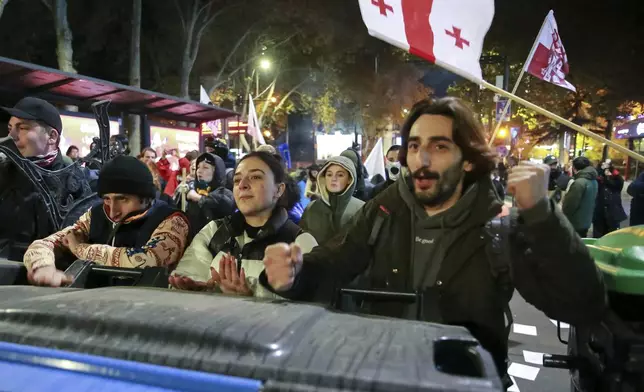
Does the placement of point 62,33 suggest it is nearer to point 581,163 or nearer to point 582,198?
point 581,163

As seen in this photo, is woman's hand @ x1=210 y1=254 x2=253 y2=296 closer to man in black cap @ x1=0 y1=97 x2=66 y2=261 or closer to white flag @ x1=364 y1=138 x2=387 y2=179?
man in black cap @ x1=0 y1=97 x2=66 y2=261

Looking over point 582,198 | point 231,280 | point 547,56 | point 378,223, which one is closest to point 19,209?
point 231,280

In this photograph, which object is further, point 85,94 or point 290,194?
point 85,94

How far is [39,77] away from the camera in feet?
34.5

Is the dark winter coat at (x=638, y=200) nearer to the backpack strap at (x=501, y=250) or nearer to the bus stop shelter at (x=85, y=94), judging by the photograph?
the backpack strap at (x=501, y=250)

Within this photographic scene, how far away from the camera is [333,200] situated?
5070mm

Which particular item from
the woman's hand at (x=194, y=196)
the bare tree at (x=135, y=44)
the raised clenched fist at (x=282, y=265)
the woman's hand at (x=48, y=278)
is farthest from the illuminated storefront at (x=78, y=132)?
the raised clenched fist at (x=282, y=265)

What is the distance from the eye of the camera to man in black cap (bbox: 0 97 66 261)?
3.32 metres

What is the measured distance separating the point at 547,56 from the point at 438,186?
408cm

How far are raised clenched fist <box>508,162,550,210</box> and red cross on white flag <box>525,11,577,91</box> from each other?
3.77 m

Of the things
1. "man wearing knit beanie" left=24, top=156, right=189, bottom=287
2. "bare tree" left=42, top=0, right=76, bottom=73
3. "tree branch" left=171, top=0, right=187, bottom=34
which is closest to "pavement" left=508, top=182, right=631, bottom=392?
"man wearing knit beanie" left=24, top=156, right=189, bottom=287

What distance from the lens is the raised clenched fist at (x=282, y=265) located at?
1.77m

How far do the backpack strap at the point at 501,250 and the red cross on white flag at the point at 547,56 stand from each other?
12.1 feet

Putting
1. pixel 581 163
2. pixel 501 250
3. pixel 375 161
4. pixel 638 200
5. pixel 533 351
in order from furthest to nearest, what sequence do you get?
pixel 375 161 → pixel 581 163 → pixel 638 200 → pixel 533 351 → pixel 501 250
